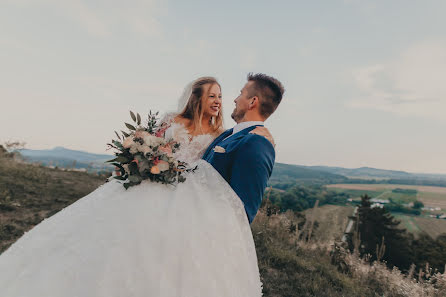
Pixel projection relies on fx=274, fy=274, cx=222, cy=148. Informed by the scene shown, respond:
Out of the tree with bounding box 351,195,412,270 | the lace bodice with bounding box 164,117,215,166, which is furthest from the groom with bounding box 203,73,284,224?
the tree with bounding box 351,195,412,270

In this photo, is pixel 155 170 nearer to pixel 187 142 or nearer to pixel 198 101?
pixel 187 142

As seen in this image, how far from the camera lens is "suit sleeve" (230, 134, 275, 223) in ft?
7.59

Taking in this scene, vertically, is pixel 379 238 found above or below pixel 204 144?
below

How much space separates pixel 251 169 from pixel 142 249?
1.04 meters

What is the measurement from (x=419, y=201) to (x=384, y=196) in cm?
1094

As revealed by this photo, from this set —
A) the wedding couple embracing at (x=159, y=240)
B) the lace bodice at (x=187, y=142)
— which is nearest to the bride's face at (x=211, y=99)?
the lace bodice at (x=187, y=142)

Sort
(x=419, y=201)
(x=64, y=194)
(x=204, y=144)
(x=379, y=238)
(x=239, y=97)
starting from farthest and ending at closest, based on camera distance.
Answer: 1. (x=419, y=201)
2. (x=379, y=238)
3. (x=64, y=194)
4. (x=204, y=144)
5. (x=239, y=97)

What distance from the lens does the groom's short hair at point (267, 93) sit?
116 inches

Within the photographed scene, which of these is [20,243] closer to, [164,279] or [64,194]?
[164,279]

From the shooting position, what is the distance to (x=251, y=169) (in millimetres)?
2312

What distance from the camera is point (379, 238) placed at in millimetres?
29297

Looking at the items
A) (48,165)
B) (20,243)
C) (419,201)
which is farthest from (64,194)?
(419,201)

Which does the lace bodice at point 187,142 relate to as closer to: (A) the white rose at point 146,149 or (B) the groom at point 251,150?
(B) the groom at point 251,150

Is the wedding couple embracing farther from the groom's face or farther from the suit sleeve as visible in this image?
the groom's face
